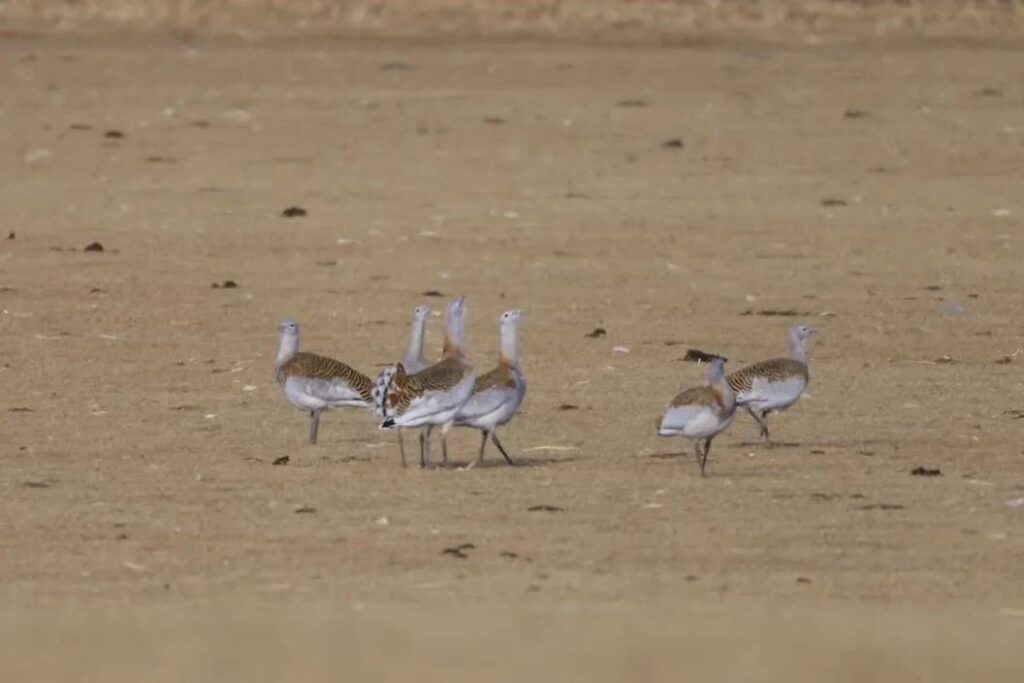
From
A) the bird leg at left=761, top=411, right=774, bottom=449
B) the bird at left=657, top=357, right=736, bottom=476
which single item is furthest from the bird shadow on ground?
the bird leg at left=761, top=411, right=774, bottom=449

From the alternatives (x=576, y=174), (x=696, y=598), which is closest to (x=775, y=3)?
(x=576, y=174)

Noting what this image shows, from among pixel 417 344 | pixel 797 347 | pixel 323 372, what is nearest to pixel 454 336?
pixel 417 344

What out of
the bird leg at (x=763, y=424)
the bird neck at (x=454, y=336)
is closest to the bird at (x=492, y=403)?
the bird neck at (x=454, y=336)

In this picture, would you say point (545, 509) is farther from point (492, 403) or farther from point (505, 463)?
point (505, 463)

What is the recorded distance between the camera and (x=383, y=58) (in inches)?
1040

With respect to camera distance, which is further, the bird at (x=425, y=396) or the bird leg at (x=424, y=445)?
the bird leg at (x=424, y=445)

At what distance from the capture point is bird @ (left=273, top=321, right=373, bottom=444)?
500 inches

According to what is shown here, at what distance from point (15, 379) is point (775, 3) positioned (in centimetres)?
1575

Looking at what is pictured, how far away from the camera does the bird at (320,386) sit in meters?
12.7

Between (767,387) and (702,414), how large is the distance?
3.60 feet

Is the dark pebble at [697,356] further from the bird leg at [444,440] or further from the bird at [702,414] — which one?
the bird at [702,414]

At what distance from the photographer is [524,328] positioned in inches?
650

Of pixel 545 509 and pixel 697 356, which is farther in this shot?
pixel 697 356

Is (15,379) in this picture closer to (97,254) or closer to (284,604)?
(97,254)
